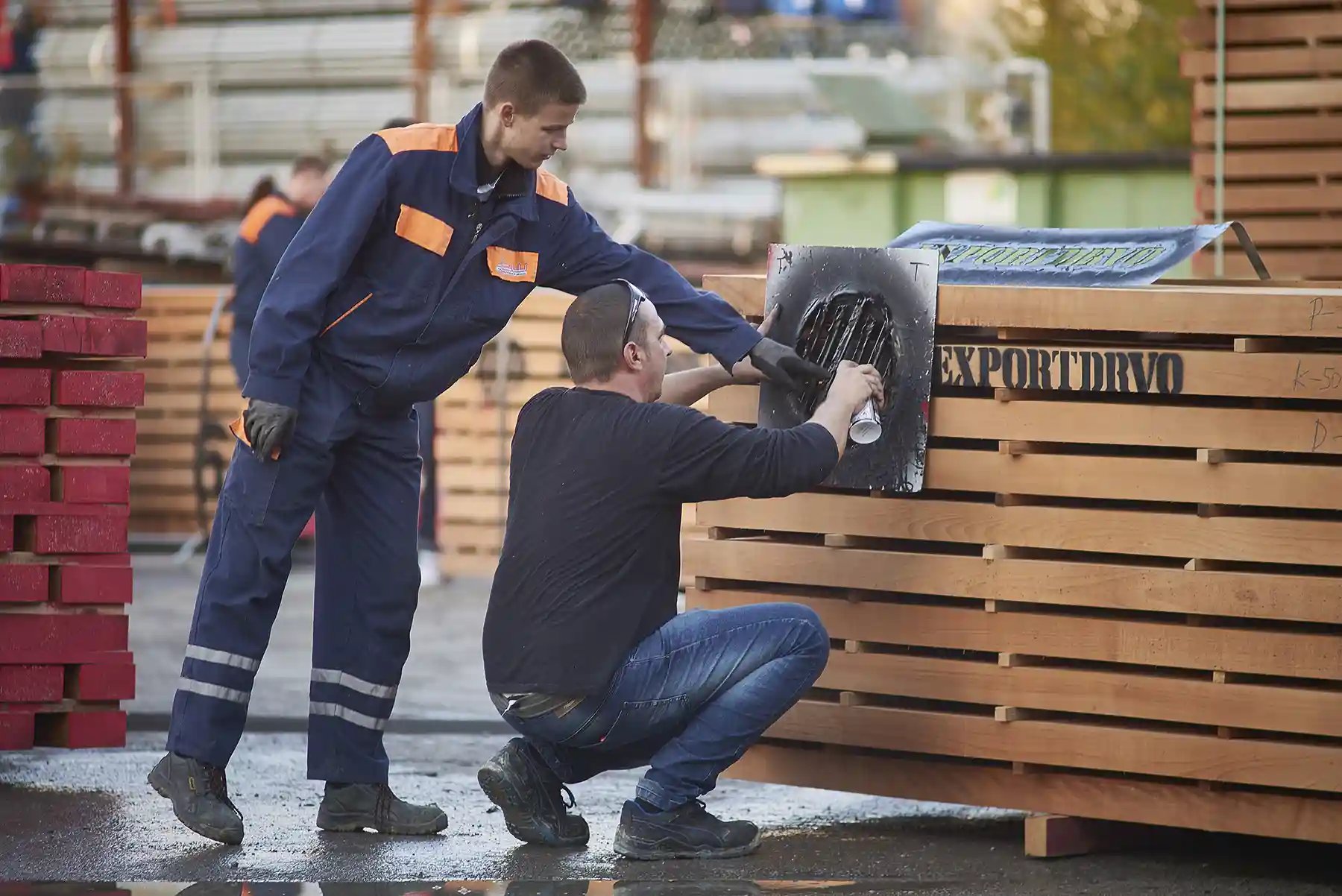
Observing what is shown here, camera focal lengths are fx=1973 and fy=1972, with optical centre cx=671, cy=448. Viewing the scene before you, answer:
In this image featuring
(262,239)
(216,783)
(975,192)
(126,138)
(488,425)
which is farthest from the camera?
(126,138)

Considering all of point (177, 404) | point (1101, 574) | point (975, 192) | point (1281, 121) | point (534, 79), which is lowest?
point (1101, 574)

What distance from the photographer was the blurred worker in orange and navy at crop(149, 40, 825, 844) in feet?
16.0

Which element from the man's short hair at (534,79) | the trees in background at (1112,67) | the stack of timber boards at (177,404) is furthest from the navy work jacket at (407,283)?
the trees in background at (1112,67)

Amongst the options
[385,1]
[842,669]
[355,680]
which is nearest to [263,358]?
[355,680]

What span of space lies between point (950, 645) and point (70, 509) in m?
2.56

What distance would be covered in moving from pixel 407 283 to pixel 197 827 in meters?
1.45

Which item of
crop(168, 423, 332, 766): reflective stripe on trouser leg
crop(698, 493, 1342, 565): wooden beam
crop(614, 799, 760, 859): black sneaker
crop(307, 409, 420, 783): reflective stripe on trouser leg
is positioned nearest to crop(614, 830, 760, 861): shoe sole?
crop(614, 799, 760, 859): black sneaker

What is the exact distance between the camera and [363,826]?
5.18 metres

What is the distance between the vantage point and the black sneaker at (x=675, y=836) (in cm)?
479

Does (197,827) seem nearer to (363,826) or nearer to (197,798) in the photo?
(197,798)

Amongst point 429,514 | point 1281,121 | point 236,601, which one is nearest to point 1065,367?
point 236,601

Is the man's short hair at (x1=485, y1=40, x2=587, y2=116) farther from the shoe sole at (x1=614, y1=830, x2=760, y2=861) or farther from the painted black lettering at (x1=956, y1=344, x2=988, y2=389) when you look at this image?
the shoe sole at (x1=614, y1=830, x2=760, y2=861)

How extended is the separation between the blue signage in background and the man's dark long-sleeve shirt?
767 mm

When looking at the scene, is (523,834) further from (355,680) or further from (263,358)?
(263,358)
